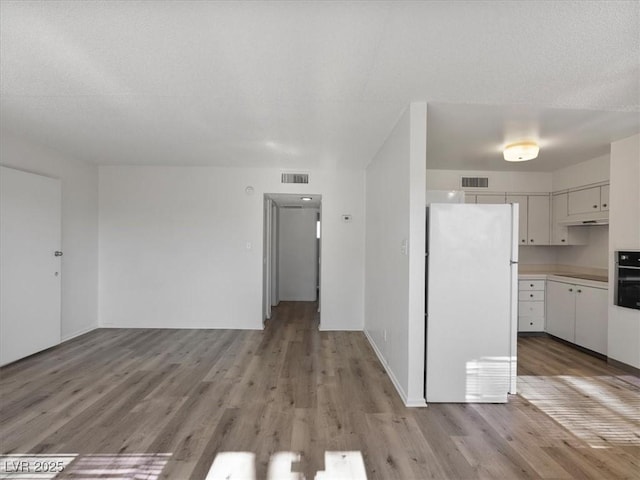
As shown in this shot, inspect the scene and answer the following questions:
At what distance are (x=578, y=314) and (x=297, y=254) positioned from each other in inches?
212

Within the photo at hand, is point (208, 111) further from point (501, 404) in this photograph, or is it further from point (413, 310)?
point (501, 404)

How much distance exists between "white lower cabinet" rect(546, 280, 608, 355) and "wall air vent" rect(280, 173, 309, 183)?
13.0 ft

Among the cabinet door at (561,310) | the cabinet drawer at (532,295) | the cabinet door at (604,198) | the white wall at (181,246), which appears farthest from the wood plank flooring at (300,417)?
the cabinet door at (604,198)

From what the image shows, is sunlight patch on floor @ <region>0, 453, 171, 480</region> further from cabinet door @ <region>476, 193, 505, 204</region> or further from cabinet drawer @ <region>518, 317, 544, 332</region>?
cabinet door @ <region>476, 193, 505, 204</region>

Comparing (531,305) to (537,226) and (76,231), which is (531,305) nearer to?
(537,226)

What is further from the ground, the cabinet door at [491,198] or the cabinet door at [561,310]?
the cabinet door at [491,198]

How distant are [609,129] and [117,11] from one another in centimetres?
435

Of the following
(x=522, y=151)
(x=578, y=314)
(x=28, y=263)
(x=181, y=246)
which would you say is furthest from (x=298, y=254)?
(x=578, y=314)

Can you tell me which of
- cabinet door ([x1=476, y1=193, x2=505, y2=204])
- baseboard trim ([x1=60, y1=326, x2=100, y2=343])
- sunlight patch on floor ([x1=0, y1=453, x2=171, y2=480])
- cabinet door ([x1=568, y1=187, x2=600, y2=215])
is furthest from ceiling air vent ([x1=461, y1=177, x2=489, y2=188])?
baseboard trim ([x1=60, y1=326, x2=100, y2=343])

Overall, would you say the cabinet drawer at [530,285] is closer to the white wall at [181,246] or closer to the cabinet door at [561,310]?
the cabinet door at [561,310]

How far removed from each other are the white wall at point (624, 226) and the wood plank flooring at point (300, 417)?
289 mm

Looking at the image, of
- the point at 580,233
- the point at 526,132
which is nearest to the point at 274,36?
the point at 526,132

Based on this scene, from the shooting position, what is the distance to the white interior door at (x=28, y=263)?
3439mm

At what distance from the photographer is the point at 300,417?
2.48 m
